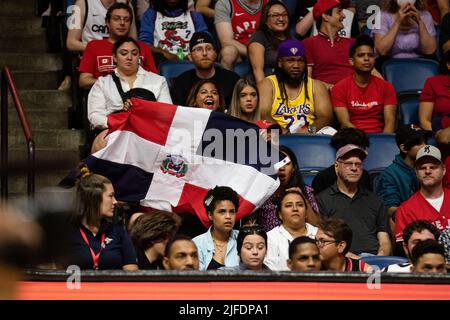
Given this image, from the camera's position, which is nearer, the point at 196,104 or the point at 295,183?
the point at 295,183

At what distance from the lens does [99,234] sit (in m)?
5.62

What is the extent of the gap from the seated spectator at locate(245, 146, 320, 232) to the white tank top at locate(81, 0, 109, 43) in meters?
2.63

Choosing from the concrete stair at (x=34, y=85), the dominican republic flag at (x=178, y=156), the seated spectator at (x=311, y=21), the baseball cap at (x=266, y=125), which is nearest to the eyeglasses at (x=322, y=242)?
the dominican republic flag at (x=178, y=156)

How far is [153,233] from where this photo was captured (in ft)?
19.5

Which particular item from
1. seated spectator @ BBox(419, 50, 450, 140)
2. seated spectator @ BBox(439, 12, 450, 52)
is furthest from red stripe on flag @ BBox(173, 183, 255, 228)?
seated spectator @ BBox(439, 12, 450, 52)

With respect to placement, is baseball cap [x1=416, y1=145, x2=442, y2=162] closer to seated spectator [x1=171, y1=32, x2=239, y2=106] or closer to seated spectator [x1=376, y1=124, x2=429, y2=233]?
seated spectator [x1=376, y1=124, x2=429, y2=233]

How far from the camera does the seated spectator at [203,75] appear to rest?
786cm

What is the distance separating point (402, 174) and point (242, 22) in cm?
259

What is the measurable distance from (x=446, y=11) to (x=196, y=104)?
3254 millimetres

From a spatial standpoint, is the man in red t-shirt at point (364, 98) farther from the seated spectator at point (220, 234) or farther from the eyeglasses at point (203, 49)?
the seated spectator at point (220, 234)

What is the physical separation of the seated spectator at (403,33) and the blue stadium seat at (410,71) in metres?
0.27

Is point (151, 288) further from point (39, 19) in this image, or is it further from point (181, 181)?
point (39, 19)

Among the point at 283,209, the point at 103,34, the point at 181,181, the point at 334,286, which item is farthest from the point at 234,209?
the point at 103,34

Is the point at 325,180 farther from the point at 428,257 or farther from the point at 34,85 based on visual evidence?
the point at 34,85
